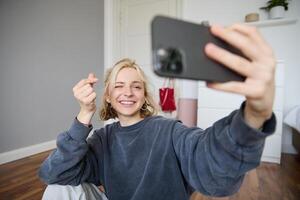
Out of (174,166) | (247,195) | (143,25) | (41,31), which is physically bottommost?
(247,195)

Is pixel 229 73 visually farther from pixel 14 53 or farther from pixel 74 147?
pixel 14 53

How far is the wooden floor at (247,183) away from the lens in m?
1.32

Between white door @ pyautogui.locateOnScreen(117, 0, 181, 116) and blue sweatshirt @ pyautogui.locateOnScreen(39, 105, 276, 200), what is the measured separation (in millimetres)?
2055

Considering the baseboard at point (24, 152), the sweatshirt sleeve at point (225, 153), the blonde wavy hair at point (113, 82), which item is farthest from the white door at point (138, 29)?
the sweatshirt sleeve at point (225, 153)

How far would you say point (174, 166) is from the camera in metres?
0.59

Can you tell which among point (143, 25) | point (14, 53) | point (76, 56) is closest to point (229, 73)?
point (14, 53)

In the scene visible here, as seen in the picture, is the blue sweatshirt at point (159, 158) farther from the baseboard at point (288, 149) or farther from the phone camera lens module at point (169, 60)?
the baseboard at point (288, 149)

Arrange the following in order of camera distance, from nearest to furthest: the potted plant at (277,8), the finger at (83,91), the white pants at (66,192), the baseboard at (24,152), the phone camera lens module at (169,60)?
1. the phone camera lens module at (169,60)
2. the finger at (83,91)
3. the white pants at (66,192)
4. the baseboard at (24,152)
5. the potted plant at (277,8)

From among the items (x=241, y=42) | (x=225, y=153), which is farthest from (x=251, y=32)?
(x=225, y=153)

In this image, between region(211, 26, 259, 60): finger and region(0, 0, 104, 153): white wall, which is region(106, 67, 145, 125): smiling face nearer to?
region(211, 26, 259, 60): finger

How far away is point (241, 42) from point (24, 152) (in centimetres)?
209

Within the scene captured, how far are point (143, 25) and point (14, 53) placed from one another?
1.59m

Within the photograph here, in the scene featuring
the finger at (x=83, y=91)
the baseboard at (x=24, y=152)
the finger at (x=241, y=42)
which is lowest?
the baseboard at (x=24, y=152)

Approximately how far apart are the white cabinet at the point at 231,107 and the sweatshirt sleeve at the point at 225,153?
4.88 feet
